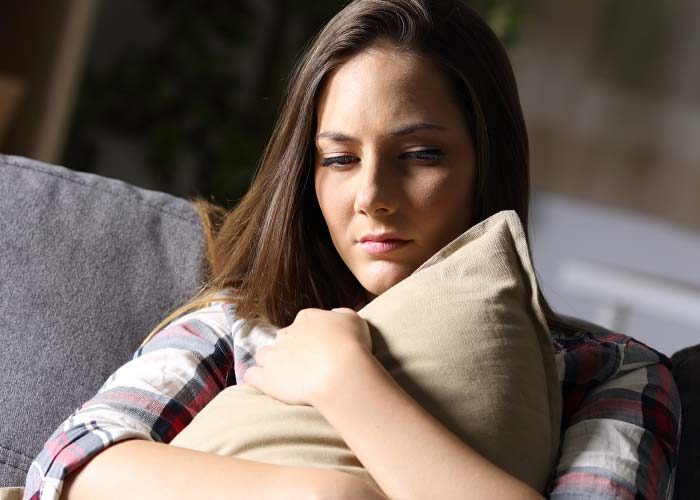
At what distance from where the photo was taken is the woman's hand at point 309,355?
900mm

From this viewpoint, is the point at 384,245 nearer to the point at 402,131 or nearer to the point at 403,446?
the point at 402,131

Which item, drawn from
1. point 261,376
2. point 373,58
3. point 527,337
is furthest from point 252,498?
point 373,58

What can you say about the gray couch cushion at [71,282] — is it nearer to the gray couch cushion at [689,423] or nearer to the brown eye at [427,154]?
the brown eye at [427,154]

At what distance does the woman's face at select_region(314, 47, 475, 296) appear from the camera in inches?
43.4

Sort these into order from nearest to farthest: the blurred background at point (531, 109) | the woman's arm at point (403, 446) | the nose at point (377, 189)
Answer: the woman's arm at point (403, 446) → the nose at point (377, 189) → the blurred background at point (531, 109)

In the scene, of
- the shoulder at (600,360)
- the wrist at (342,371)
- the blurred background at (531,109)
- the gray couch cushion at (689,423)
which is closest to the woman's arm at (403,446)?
the wrist at (342,371)

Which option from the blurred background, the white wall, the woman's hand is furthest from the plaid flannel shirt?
the white wall

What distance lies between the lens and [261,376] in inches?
38.3

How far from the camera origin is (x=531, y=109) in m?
4.36

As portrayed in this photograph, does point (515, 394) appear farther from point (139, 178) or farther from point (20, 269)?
point (139, 178)

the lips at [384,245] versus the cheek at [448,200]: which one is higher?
the cheek at [448,200]

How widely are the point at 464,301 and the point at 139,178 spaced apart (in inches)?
122

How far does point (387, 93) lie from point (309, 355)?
12.5 inches

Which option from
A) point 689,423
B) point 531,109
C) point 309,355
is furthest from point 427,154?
point 531,109
